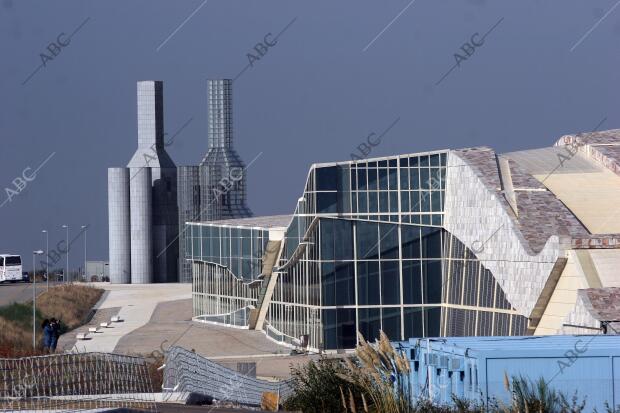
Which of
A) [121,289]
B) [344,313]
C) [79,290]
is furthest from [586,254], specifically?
[121,289]

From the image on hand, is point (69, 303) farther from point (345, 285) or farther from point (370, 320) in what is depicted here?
point (370, 320)

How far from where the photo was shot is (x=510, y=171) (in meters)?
44.9

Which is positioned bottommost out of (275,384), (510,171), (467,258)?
(275,384)

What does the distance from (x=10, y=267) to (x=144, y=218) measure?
11.5 m

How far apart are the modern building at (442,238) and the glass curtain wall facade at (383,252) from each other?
37mm

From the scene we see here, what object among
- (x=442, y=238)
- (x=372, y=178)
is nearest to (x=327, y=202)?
A: (x=372, y=178)

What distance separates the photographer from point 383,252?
46.8 metres

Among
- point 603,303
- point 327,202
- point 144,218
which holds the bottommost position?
point 603,303

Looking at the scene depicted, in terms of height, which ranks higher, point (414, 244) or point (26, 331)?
point (414, 244)

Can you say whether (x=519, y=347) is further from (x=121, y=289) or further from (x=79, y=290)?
(x=121, y=289)

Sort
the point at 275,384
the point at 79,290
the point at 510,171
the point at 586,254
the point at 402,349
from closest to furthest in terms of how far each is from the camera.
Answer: the point at 402,349 < the point at 275,384 < the point at 586,254 < the point at 510,171 < the point at 79,290

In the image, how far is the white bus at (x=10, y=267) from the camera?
9675 cm

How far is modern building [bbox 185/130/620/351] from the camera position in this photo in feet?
138

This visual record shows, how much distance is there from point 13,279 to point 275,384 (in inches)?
2757
